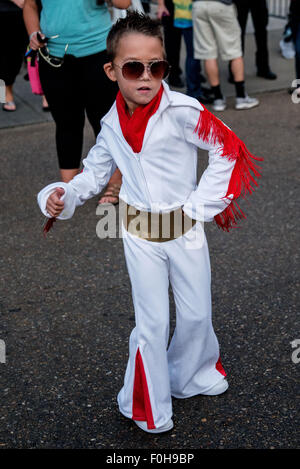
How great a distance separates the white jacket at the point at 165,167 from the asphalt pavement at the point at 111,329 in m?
0.87

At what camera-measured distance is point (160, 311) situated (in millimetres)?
2633

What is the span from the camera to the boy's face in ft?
7.98

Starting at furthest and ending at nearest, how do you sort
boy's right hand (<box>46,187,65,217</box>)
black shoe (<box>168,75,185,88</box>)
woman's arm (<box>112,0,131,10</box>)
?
black shoe (<box>168,75,185,88</box>) < woman's arm (<box>112,0,131,10</box>) < boy's right hand (<box>46,187,65,217</box>)

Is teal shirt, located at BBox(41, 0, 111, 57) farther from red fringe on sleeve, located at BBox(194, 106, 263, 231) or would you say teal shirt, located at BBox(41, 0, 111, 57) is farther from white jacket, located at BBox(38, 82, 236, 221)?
red fringe on sleeve, located at BBox(194, 106, 263, 231)

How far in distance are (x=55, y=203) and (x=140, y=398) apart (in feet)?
2.73

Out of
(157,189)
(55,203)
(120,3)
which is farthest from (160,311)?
(120,3)

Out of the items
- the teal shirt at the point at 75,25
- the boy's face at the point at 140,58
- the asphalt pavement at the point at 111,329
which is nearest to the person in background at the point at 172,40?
the asphalt pavement at the point at 111,329

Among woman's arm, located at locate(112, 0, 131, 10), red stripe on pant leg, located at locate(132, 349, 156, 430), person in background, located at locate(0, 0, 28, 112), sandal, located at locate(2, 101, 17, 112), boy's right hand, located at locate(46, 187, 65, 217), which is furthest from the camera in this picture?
sandal, located at locate(2, 101, 17, 112)

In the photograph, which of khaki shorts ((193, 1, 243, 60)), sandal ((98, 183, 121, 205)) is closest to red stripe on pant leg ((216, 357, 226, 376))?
sandal ((98, 183, 121, 205))

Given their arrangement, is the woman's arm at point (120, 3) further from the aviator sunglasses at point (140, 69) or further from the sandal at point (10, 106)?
the sandal at point (10, 106)

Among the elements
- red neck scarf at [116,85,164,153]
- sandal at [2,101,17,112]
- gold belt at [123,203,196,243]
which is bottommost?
sandal at [2,101,17,112]

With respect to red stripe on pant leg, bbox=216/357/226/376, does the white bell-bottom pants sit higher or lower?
higher
